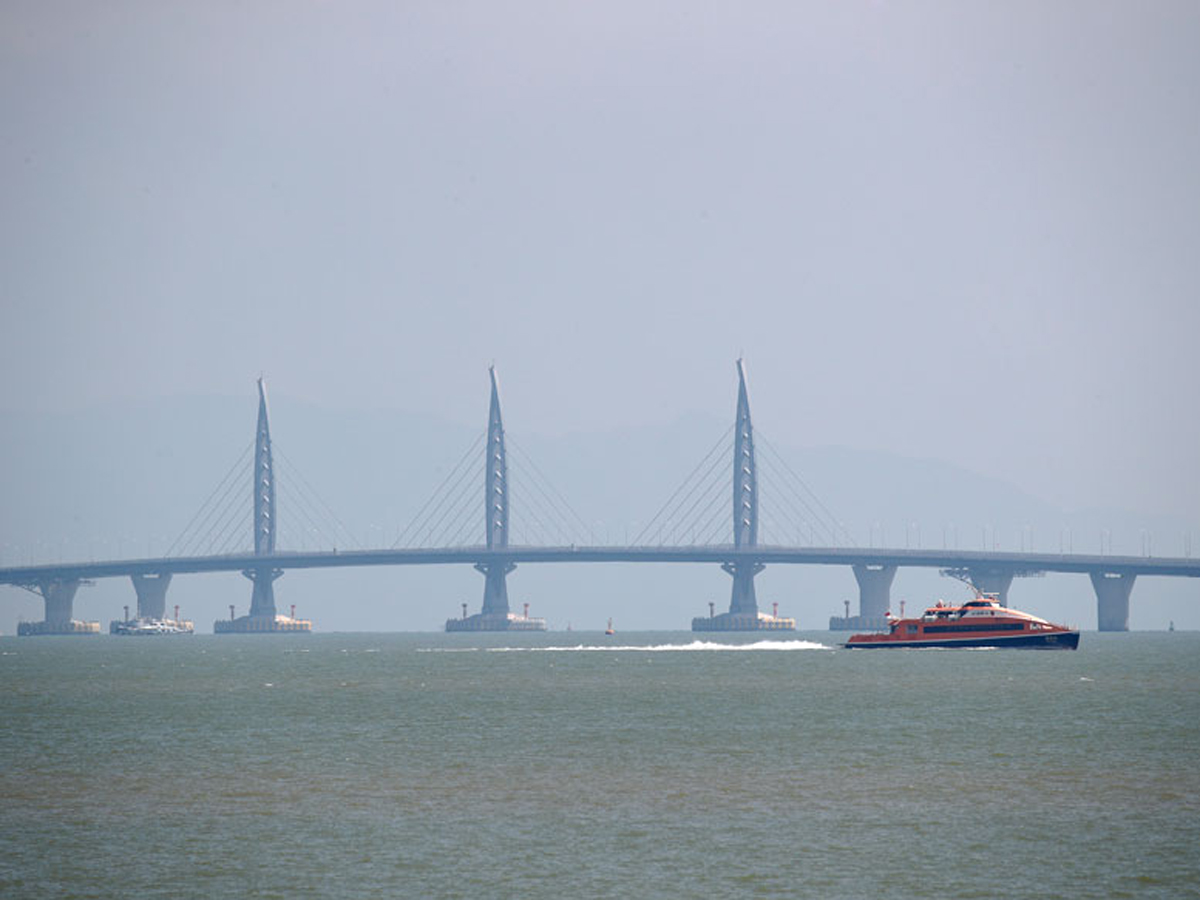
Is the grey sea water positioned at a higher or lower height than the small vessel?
lower

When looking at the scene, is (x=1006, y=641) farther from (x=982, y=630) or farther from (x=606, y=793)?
(x=606, y=793)

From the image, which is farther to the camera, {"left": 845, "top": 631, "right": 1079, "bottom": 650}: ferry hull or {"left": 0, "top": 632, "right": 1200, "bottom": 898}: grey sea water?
{"left": 845, "top": 631, "right": 1079, "bottom": 650}: ferry hull

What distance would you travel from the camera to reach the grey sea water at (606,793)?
1644 inches

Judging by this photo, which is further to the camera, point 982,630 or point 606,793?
point 982,630

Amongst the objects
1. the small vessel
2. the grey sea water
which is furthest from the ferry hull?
the grey sea water

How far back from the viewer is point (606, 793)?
180ft

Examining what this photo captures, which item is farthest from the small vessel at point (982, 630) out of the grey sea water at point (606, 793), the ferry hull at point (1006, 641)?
the grey sea water at point (606, 793)

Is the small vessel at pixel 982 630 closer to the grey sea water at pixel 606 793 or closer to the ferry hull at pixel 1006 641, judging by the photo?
the ferry hull at pixel 1006 641

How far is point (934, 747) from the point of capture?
223ft

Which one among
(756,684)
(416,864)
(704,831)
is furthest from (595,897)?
(756,684)

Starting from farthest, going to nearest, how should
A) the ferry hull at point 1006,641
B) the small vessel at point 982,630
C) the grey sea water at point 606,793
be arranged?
the small vessel at point 982,630
the ferry hull at point 1006,641
the grey sea water at point 606,793

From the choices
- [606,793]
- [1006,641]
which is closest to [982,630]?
[1006,641]

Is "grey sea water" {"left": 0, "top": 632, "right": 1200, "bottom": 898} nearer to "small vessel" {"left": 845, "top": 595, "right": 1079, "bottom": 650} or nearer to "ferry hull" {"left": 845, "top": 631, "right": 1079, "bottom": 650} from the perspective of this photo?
"ferry hull" {"left": 845, "top": 631, "right": 1079, "bottom": 650}

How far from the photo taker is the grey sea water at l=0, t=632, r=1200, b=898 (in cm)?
4175
